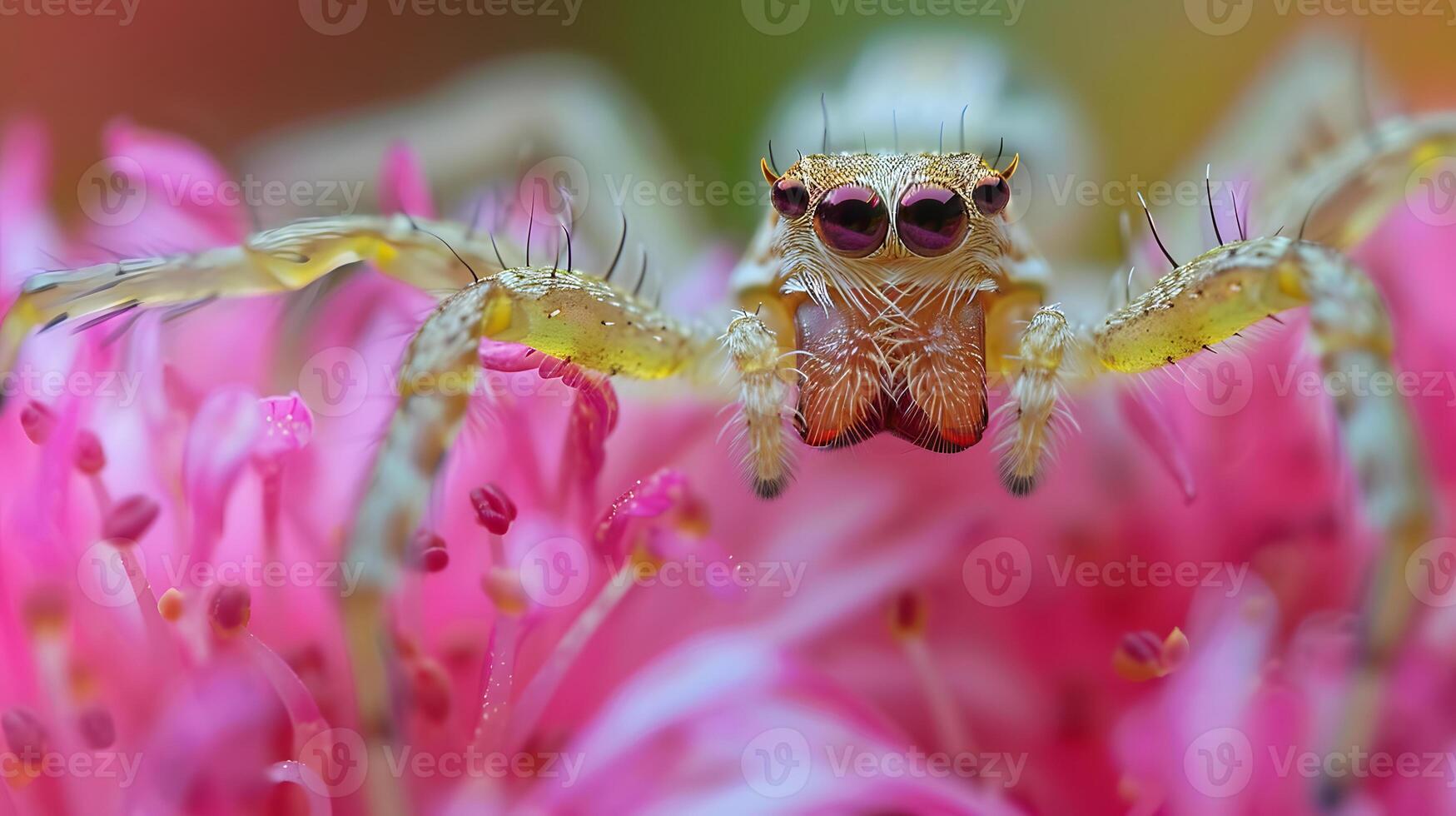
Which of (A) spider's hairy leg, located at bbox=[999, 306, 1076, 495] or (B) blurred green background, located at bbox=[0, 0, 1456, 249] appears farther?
(B) blurred green background, located at bbox=[0, 0, 1456, 249]

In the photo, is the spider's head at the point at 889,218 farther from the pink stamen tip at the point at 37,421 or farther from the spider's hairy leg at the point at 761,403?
the pink stamen tip at the point at 37,421

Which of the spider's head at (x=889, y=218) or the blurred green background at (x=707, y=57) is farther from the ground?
the blurred green background at (x=707, y=57)

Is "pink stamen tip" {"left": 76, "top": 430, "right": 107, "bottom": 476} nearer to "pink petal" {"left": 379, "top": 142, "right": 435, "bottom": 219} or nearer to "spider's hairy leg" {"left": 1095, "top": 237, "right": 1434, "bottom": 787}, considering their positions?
"pink petal" {"left": 379, "top": 142, "right": 435, "bottom": 219}

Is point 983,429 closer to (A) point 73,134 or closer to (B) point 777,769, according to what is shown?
(B) point 777,769

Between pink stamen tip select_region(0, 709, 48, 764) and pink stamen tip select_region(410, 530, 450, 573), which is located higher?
pink stamen tip select_region(410, 530, 450, 573)

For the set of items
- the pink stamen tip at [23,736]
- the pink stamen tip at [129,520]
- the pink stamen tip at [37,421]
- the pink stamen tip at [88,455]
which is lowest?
the pink stamen tip at [23,736]

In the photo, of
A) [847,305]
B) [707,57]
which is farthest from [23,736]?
[707,57]

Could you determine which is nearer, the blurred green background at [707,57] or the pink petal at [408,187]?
the pink petal at [408,187]

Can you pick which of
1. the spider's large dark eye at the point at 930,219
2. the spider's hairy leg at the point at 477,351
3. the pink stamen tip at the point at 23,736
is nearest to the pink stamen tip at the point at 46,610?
the pink stamen tip at the point at 23,736

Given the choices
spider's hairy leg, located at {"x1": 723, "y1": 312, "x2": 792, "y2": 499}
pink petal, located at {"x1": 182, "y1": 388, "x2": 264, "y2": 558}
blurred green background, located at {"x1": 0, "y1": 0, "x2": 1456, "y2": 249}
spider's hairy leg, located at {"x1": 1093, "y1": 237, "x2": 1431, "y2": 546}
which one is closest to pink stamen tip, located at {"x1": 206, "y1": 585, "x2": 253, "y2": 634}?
pink petal, located at {"x1": 182, "y1": 388, "x2": 264, "y2": 558}
